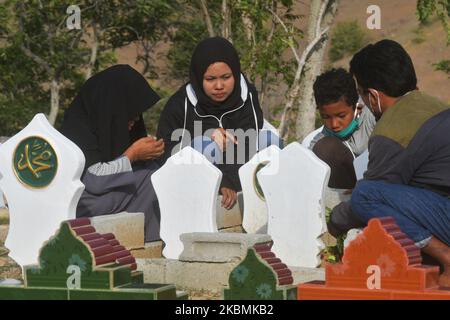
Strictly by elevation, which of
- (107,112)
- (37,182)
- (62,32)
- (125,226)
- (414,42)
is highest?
(414,42)

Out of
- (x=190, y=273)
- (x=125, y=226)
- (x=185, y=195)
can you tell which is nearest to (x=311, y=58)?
(x=185, y=195)

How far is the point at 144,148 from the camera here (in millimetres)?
6988

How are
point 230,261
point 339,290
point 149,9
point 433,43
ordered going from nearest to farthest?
point 339,290, point 230,261, point 149,9, point 433,43

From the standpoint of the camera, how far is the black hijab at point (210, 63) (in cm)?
728

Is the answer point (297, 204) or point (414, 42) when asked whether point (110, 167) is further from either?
point (414, 42)

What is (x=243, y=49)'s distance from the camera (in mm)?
18875

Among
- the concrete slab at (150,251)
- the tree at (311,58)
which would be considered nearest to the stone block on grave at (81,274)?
the concrete slab at (150,251)

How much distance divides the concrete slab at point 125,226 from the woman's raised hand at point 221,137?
0.71m

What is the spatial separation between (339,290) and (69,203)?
2438 millimetres

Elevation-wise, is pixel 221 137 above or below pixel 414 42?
below

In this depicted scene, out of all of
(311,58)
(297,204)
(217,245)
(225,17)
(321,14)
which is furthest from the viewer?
(311,58)

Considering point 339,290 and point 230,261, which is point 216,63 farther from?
point 339,290

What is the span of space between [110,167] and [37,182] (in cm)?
53
